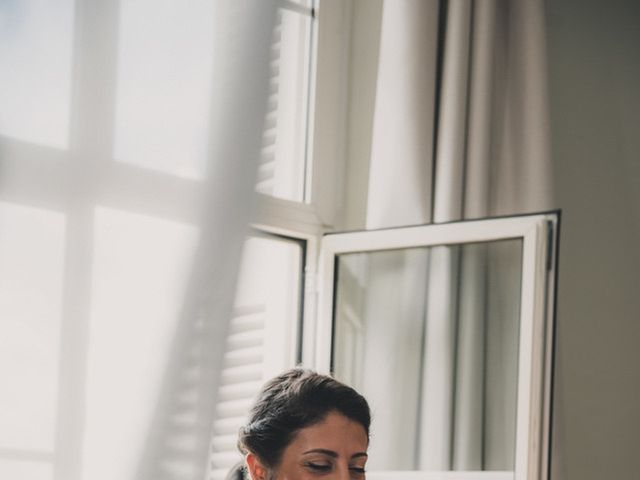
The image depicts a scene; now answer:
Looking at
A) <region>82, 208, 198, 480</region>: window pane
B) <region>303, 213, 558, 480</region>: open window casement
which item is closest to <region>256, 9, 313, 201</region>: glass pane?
<region>303, 213, 558, 480</region>: open window casement

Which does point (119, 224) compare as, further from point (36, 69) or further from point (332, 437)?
point (332, 437)

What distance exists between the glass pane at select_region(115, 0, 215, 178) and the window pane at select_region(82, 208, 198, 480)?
0.61 ft

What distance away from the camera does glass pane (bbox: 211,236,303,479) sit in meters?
3.20

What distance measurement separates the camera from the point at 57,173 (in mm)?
2846

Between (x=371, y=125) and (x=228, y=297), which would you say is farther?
(x=371, y=125)

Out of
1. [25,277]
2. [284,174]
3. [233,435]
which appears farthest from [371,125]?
[25,277]

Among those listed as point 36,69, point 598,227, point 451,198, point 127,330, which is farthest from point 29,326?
point 598,227

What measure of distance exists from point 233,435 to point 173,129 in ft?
2.77

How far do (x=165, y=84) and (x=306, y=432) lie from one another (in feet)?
3.94

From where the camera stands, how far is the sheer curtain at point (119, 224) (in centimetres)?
277

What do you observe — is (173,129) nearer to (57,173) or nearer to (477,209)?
(57,173)

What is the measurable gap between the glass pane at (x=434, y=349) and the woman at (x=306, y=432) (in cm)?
83

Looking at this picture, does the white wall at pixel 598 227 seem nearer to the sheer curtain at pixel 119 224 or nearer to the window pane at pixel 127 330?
the sheer curtain at pixel 119 224

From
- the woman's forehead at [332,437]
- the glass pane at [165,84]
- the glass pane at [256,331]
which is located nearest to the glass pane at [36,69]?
the glass pane at [165,84]
